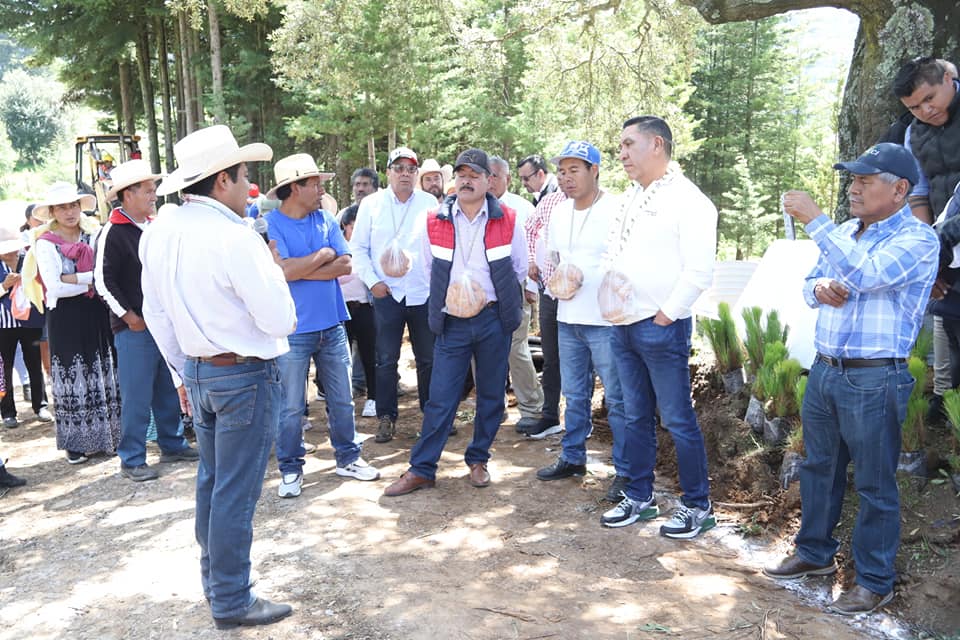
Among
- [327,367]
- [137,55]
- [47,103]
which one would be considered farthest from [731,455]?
[47,103]

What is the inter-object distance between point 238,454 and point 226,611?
0.70m

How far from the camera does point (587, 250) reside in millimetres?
4883

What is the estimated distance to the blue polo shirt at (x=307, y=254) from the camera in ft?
15.9

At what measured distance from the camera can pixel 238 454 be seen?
10.6ft

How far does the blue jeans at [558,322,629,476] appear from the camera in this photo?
480 centimetres

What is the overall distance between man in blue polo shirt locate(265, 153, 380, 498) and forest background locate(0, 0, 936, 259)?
3.75 meters

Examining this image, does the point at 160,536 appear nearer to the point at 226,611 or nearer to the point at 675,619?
the point at 226,611

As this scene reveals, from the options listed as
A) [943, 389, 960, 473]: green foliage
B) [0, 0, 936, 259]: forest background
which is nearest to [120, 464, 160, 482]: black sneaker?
[943, 389, 960, 473]: green foliage

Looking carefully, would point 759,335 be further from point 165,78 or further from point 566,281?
point 165,78

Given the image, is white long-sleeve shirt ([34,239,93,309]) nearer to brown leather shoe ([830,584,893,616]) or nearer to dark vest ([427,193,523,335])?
dark vest ([427,193,523,335])

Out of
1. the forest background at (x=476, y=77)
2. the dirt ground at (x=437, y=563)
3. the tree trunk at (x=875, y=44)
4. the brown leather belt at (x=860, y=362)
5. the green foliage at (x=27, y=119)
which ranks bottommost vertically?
the dirt ground at (x=437, y=563)

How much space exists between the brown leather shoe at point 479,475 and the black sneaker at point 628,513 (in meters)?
0.91

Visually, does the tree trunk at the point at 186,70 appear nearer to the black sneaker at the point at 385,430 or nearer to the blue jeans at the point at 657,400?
the black sneaker at the point at 385,430

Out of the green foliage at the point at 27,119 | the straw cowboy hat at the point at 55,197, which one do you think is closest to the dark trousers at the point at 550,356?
the straw cowboy hat at the point at 55,197
